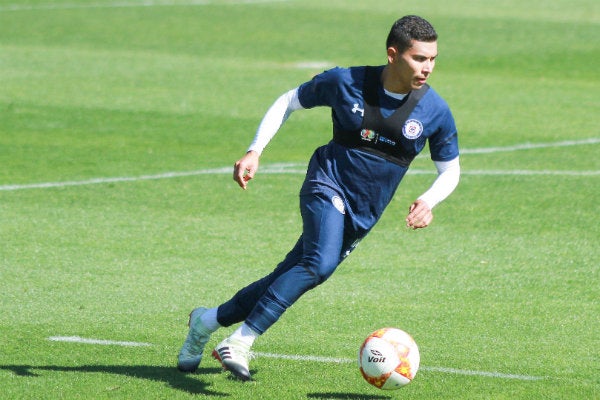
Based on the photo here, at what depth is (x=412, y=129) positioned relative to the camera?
7527 mm

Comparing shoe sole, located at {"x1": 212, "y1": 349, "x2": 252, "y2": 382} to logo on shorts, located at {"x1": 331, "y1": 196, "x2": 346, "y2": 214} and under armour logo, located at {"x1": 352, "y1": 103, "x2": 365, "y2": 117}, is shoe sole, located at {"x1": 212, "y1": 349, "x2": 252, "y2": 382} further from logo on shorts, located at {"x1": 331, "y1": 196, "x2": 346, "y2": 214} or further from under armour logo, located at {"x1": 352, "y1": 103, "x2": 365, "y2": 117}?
under armour logo, located at {"x1": 352, "y1": 103, "x2": 365, "y2": 117}

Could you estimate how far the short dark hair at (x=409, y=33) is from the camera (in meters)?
7.41

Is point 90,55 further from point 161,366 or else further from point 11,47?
point 161,366

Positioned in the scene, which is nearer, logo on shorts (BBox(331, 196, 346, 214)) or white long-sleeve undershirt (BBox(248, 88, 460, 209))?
logo on shorts (BBox(331, 196, 346, 214))

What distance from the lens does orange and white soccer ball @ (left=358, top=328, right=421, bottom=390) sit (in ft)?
23.8

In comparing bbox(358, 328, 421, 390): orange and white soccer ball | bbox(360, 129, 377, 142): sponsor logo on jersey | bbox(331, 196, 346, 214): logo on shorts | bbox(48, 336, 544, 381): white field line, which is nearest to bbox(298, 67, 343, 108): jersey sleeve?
bbox(360, 129, 377, 142): sponsor logo on jersey

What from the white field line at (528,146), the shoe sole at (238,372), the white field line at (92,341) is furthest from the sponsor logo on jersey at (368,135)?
the white field line at (528,146)

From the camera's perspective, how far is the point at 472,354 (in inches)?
327

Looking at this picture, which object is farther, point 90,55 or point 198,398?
point 90,55

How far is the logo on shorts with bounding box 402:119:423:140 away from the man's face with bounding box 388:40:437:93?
21 cm

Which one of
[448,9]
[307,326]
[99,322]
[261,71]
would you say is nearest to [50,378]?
[99,322]

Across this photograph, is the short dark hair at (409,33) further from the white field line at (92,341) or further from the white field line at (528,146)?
the white field line at (528,146)

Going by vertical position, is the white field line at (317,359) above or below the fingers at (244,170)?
below

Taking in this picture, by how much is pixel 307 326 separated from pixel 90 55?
17.8 m
